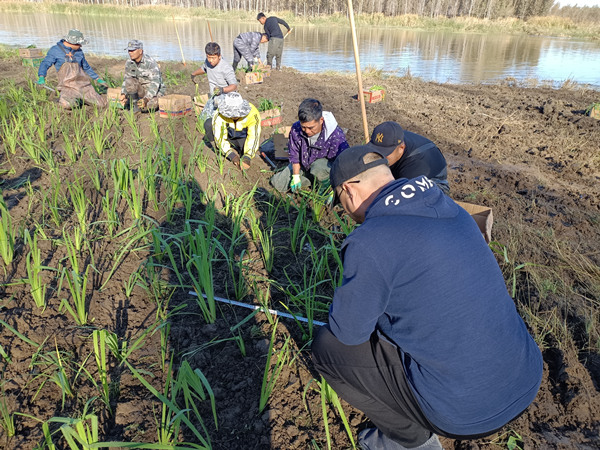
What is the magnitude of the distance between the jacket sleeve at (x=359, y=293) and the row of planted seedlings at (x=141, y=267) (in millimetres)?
407

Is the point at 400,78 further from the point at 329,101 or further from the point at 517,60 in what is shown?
the point at 517,60

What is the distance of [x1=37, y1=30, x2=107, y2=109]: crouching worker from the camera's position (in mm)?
5672

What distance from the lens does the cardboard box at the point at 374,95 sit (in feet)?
23.6

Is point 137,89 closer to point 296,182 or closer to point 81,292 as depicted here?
point 296,182

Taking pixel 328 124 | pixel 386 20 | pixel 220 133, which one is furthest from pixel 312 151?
pixel 386 20

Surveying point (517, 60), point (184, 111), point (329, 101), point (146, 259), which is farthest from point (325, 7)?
point (146, 259)

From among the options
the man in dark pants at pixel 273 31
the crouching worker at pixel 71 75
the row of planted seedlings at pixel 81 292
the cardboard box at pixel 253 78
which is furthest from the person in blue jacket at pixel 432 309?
the man in dark pants at pixel 273 31

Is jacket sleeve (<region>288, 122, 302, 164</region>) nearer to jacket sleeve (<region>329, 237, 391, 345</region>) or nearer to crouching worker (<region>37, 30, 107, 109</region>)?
jacket sleeve (<region>329, 237, 391, 345</region>)

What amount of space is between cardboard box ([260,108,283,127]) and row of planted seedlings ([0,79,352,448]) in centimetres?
179

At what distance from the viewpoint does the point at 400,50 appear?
16.3m

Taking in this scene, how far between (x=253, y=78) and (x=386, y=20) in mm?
22879

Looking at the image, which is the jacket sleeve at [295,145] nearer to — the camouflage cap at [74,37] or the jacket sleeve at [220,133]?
the jacket sleeve at [220,133]

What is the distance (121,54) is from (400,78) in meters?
8.87

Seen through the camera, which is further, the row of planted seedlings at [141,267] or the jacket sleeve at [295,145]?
the jacket sleeve at [295,145]
